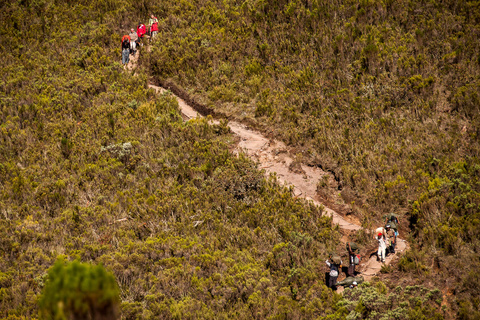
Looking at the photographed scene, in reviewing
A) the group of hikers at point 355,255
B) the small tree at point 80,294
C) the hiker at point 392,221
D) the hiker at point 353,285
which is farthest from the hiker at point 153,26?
the small tree at point 80,294

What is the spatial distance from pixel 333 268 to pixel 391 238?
2.36m

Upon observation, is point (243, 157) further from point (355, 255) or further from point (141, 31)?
point (141, 31)

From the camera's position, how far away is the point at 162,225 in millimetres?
11312

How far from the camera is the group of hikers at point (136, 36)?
65.3ft

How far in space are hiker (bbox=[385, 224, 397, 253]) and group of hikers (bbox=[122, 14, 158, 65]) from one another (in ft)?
49.5

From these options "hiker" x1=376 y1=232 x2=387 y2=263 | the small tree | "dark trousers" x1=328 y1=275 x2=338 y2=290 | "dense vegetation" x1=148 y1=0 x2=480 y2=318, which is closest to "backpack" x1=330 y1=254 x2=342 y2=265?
"dark trousers" x1=328 y1=275 x2=338 y2=290

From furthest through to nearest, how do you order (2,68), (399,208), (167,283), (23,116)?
(2,68), (23,116), (399,208), (167,283)

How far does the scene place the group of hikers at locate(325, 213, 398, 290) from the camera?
32.0 ft

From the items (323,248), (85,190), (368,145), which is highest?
(368,145)

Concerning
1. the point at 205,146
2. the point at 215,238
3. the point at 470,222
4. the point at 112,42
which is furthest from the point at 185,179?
the point at 112,42

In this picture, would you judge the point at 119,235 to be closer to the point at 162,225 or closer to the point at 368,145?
the point at 162,225

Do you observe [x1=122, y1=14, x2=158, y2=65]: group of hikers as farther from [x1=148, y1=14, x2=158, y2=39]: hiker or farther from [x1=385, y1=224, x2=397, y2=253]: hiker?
[x1=385, y1=224, x2=397, y2=253]: hiker

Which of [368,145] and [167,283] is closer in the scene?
[167,283]

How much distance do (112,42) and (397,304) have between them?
731 inches
